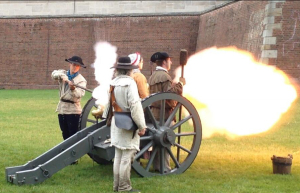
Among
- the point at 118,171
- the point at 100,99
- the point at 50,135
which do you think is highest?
the point at 100,99

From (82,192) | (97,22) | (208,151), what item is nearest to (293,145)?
(208,151)

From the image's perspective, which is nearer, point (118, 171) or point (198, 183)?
point (118, 171)

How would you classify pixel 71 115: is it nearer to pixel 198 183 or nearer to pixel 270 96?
pixel 198 183

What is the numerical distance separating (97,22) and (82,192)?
73.2 feet

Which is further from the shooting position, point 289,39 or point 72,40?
point 72,40

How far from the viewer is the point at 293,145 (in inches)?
338

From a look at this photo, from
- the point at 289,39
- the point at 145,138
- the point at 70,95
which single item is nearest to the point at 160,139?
the point at 145,138

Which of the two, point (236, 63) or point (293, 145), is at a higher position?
point (236, 63)

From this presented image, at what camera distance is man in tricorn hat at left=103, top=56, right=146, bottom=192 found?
5305 mm

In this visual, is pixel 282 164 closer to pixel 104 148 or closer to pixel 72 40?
pixel 104 148

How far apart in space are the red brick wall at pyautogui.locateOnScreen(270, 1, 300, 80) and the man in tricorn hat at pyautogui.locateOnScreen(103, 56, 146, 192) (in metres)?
12.8

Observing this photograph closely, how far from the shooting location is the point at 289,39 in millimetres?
17328

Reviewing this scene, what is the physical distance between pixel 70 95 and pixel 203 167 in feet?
6.87

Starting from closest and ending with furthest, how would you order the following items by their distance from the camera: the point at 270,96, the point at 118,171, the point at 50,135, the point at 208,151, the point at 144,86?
the point at 118,171 < the point at 144,86 < the point at 208,151 < the point at 270,96 < the point at 50,135
